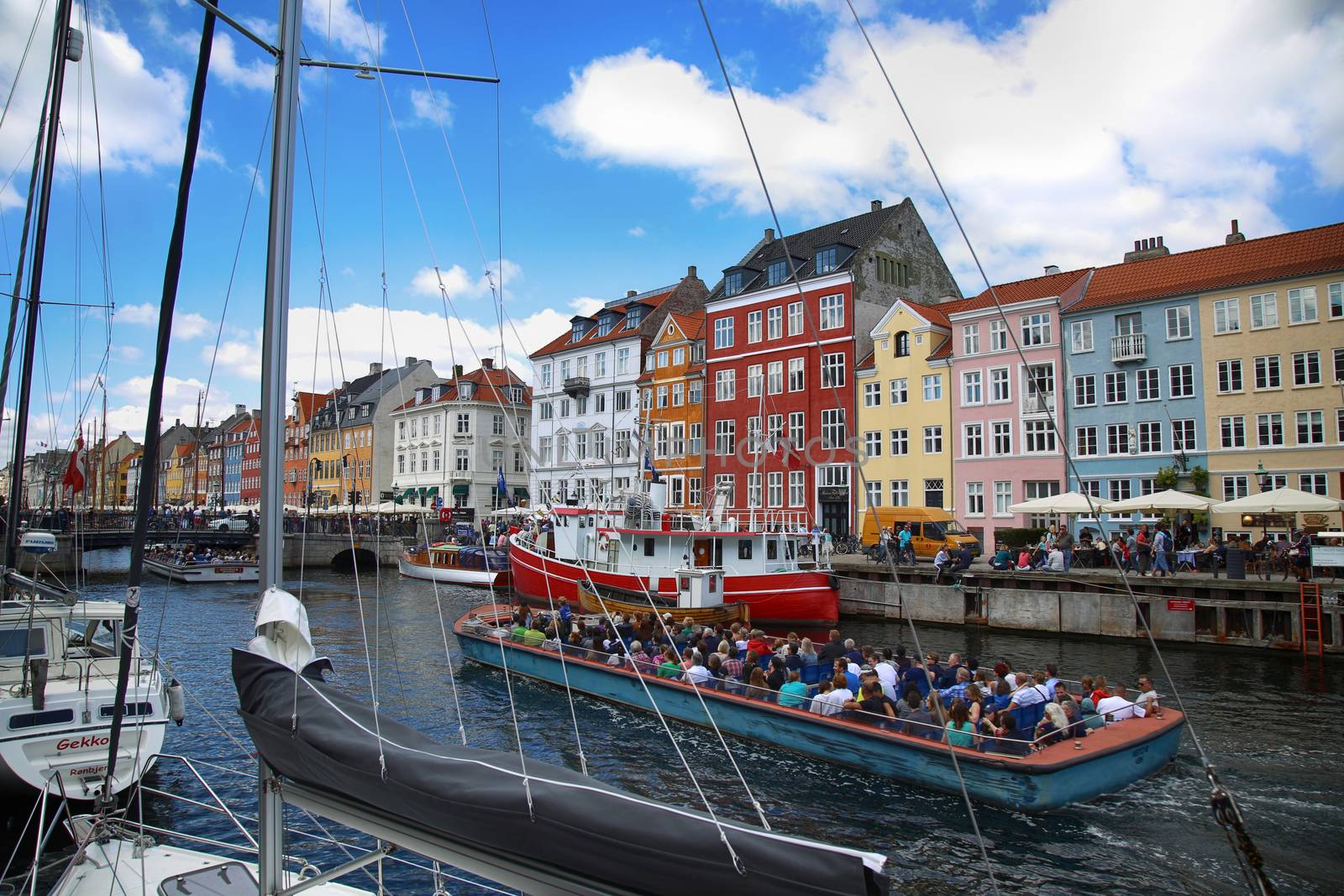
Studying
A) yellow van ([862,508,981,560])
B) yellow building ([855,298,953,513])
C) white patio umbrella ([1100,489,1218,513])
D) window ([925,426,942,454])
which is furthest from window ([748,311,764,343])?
white patio umbrella ([1100,489,1218,513])

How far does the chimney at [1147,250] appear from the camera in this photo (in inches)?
1559

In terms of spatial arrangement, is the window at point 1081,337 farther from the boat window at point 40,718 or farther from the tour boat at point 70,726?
the boat window at point 40,718

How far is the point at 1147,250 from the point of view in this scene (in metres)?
40.1

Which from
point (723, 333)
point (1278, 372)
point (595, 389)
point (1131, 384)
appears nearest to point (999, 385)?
point (1131, 384)

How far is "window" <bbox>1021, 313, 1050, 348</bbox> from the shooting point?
37.9m

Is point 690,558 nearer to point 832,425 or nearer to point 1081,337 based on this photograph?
point 832,425

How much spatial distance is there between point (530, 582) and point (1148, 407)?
2683cm

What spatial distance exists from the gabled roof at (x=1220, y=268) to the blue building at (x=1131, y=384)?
82 millimetres

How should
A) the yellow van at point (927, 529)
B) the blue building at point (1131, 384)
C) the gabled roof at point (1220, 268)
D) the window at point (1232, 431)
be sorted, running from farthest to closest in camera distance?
the yellow van at point (927, 529) < the blue building at point (1131, 384) < the window at point (1232, 431) < the gabled roof at point (1220, 268)

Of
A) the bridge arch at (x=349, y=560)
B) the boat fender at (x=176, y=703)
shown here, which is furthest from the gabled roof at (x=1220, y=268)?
the bridge arch at (x=349, y=560)

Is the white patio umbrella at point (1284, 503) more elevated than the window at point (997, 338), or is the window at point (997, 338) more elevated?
the window at point (997, 338)

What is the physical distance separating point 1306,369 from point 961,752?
2853 centimetres

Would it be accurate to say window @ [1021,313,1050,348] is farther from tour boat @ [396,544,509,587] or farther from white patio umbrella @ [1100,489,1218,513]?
tour boat @ [396,544,509,587]

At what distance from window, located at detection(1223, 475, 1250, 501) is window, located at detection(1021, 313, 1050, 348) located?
914 cm
